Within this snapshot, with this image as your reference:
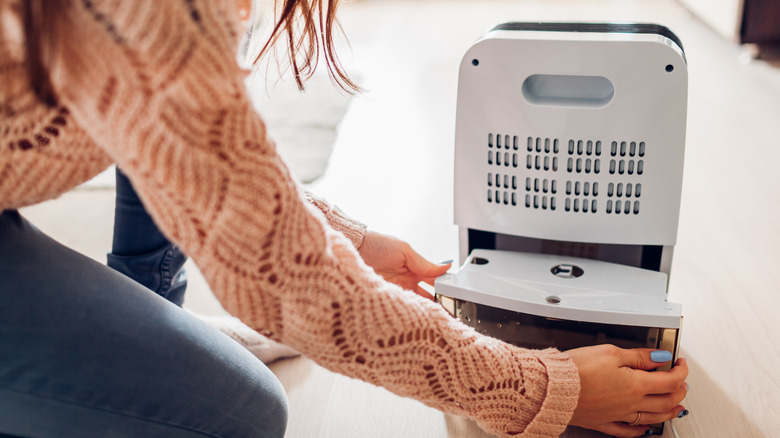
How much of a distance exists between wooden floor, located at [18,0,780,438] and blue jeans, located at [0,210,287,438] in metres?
0.30

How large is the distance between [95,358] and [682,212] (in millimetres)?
1152

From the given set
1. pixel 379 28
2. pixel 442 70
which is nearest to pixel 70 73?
pixel 442 70

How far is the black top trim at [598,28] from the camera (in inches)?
30.6

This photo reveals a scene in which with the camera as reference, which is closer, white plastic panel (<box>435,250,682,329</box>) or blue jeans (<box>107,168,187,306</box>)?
white plastic panel (<box>435,250,682,329</box>)

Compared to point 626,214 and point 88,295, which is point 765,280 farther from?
→ point 88,295

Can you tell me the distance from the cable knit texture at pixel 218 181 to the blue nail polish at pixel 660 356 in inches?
7.2

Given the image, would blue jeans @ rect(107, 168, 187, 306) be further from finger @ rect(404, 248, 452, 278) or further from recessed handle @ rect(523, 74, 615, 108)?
recessed handle @ rect(523, 74, 615, 108)

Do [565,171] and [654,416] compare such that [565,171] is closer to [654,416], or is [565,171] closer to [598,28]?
[598,28]

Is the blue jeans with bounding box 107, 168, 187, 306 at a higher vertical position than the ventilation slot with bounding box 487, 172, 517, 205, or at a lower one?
lower

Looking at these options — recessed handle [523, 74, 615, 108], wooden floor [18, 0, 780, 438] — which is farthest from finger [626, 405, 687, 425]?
recessed handle [523, 74, 615, 108]

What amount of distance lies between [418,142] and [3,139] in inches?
52.7

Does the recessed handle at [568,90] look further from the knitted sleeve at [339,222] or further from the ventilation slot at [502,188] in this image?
the knitted sleeve at [339,222]

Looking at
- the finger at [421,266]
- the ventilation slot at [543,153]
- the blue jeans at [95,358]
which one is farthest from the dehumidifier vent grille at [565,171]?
the blue jeans at [95,358]

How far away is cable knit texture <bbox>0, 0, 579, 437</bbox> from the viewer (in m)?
0.42
